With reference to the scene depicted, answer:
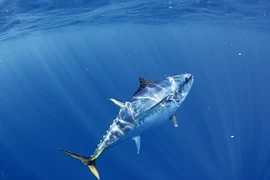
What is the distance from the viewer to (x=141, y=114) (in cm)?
385

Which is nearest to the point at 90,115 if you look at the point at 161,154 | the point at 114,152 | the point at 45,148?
the point at 45,148

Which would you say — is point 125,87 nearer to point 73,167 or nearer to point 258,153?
point 73,167

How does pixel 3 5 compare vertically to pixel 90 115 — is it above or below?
above

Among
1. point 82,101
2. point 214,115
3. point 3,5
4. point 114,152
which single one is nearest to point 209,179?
point 114,152

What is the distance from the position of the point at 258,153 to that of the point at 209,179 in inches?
154

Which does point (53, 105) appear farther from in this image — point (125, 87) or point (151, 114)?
point (151, 114)

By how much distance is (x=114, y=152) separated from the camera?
48.5 feet

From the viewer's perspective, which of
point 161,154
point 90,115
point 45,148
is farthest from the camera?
point 90,115

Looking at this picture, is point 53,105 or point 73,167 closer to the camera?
point 73,167

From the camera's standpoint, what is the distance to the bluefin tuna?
3834 mm

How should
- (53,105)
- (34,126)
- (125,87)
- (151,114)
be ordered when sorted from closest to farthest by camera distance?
1. (151,114)
2. (34,126)
3. (53,105)
4. (125,87)

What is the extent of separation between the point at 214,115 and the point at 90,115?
12.1 metres

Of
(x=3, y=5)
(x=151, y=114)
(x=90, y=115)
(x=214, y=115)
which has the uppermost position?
(x=3, y=5)

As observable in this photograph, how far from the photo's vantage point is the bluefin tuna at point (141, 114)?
12.6 feet
